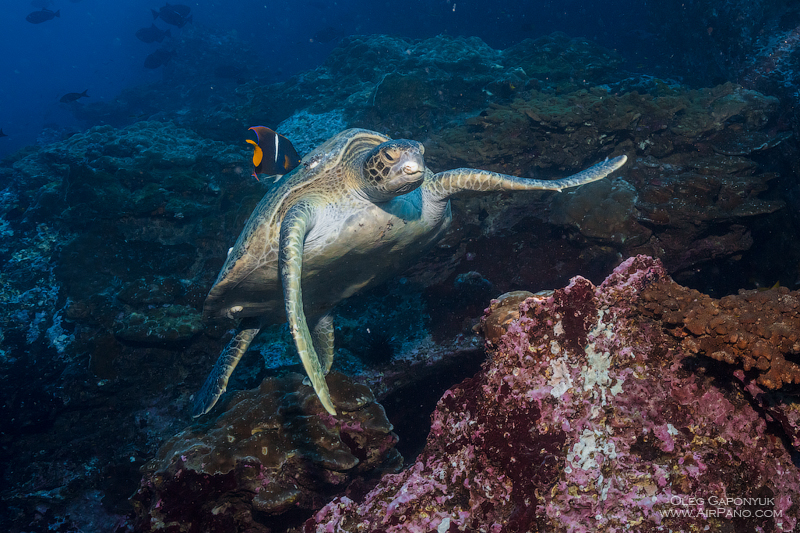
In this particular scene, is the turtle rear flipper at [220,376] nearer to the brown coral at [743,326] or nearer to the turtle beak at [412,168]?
the turtle beak at [412,168]

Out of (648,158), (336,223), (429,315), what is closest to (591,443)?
(336,223)

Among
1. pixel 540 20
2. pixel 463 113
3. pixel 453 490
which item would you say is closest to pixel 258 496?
pixel 453 490

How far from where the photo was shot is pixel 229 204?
700 cm

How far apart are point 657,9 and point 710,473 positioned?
62.6ft

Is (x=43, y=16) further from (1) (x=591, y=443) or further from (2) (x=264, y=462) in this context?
(1) (x=591, y=443)

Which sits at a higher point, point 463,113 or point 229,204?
point 463,113

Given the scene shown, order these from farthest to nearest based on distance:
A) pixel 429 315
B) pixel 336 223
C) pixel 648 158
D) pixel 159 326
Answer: pixel 159 326 → pixel 648 158 → pixel 429 315 → pixel 336 223

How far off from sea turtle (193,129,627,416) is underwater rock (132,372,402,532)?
0.46 m

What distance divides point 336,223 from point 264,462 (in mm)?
2017

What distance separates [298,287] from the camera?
2637 millimetres

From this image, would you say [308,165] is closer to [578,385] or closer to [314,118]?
[578,385]

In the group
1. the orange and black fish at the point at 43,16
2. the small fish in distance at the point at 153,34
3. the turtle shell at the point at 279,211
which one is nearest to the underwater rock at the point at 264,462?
the turtle shell at the point at 279,211

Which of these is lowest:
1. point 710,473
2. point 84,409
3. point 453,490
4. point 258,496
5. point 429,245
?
point 84,409

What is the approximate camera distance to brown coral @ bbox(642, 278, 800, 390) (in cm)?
137
